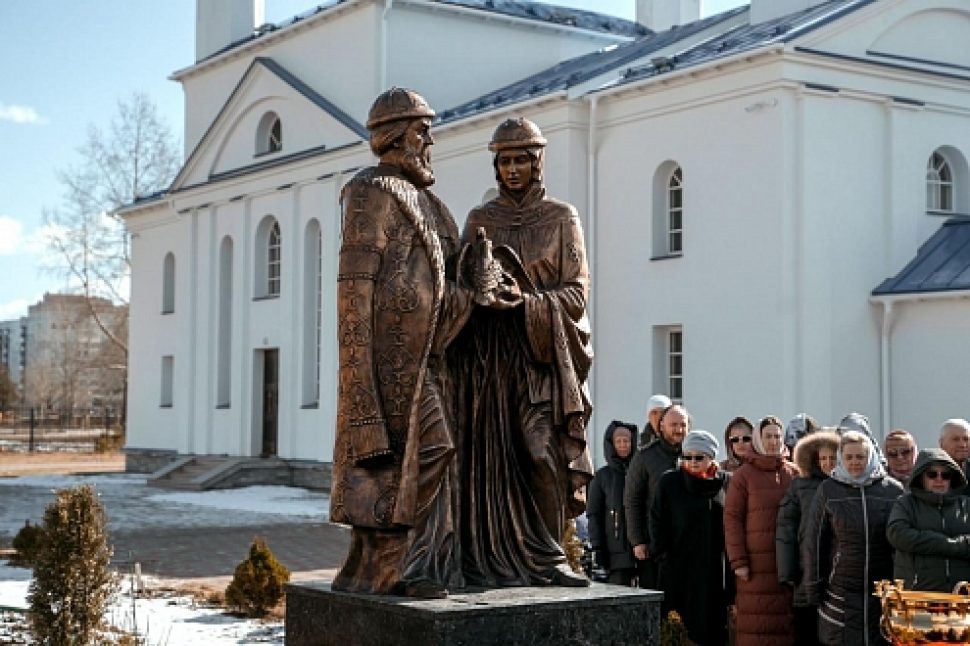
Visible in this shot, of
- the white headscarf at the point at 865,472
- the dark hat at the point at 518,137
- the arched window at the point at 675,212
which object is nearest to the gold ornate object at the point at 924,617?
the white headscarf at the point at 865,472

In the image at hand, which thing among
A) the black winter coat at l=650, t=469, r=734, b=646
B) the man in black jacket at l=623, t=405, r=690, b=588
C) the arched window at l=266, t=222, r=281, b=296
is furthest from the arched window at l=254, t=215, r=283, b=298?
the black winter coat at l=650, t=469, r=734, b=646

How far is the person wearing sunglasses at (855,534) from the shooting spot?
809cm

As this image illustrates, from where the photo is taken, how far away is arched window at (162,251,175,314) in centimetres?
3691

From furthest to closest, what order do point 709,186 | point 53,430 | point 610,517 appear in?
point 53,430, point 709,186, point 610,517

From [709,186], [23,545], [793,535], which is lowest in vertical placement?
[23,545]

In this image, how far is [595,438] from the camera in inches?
915

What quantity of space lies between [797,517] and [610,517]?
2.07 metres

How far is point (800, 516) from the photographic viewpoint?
336 inches

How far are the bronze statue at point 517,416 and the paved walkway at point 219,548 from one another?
10859 mm

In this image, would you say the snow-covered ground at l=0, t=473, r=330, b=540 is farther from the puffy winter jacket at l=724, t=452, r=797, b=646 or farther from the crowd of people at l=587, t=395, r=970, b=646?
the puffy winter jacket at l=724, t=452, r=797, b=646

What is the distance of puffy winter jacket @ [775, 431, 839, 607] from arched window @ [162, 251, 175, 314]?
2974cm

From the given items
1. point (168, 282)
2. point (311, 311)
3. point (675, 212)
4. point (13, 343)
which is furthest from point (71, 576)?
point (13, 343)

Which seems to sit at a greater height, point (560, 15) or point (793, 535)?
point (560, 15)

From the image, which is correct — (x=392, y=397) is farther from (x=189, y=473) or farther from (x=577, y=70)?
(x=189, y=473)
